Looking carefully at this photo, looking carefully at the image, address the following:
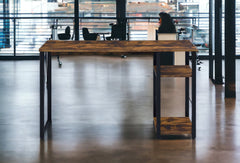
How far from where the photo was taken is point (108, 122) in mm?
4633

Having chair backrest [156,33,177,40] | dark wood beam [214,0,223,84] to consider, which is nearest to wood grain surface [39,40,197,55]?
dark wood beam [214,0,223,84]

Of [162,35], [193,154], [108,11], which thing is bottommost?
[193,154]

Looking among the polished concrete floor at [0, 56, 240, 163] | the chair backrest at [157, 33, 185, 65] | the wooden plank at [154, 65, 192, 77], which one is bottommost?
the polished concrete floor at [0, 56, 240, 163]

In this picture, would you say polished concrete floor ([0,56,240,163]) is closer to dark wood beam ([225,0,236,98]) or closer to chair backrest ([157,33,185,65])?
dark wood beam ([225,0,236,98])

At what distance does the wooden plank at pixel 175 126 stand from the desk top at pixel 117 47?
0.65m

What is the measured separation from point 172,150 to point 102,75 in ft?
14.5

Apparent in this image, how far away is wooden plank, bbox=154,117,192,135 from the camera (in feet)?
13.2

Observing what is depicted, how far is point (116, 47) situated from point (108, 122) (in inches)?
33.5

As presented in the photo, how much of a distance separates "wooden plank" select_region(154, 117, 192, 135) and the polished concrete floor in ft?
0.35

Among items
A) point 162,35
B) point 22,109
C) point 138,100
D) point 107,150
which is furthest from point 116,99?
point 162,35

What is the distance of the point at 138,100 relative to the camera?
5836 mm

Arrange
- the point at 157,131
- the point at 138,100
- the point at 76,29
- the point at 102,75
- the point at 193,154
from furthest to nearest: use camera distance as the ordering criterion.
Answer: the point at 76,29
the point at 102,75
the point at 138,100
the point at 157,131
the point at 193,154

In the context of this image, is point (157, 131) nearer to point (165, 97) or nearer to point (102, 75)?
point (165, 97)

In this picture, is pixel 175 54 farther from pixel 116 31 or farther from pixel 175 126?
pixel 175 126
